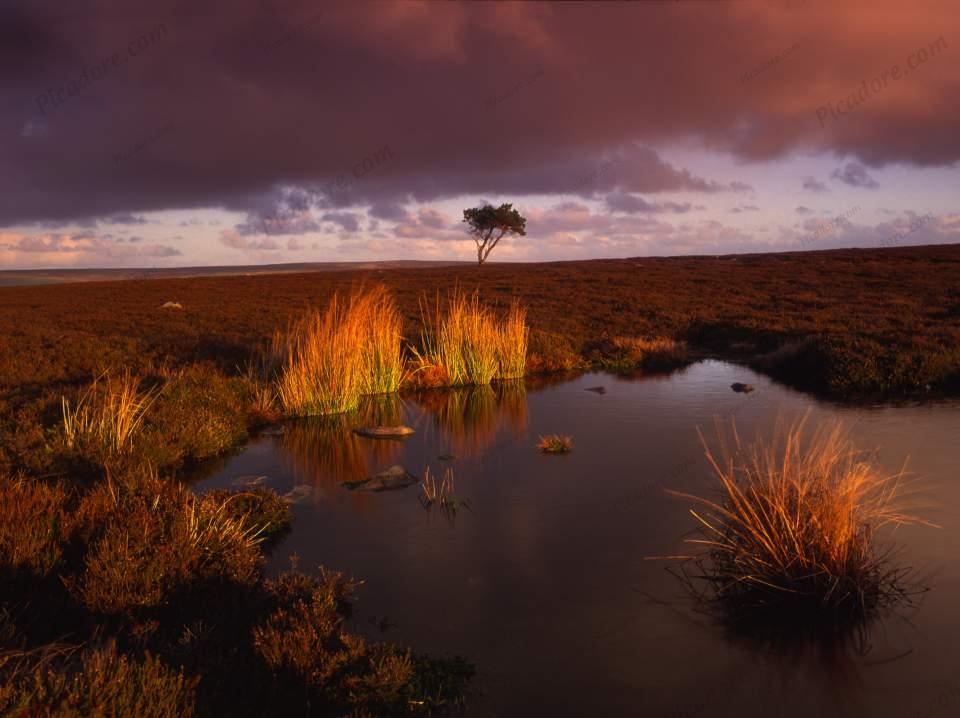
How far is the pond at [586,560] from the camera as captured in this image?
16.4 ft

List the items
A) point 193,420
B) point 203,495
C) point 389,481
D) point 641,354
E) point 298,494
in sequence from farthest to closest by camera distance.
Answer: point 641,354 → point 193,420 → point 389,481 → point 298,494 → point 203,495

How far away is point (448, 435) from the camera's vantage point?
41.8 feet

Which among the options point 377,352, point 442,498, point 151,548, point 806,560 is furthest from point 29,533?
point 377,352

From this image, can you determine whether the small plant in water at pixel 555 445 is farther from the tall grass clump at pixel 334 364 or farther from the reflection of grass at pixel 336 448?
the tall grass clump at pixel 334 364

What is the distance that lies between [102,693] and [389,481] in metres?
6.26

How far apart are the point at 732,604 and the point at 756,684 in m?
1.02

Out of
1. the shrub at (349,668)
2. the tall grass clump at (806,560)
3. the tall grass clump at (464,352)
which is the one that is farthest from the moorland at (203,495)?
the tall grass clump at (806,560)

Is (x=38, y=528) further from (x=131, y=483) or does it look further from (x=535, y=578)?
(x=535, y=578)

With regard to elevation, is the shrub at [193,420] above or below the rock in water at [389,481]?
above

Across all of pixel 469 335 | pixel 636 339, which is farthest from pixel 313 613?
pixel 636 339

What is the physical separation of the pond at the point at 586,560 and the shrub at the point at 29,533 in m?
2.01

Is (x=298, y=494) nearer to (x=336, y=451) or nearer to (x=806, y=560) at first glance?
(x=336, y=451)

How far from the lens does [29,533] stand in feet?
19.3

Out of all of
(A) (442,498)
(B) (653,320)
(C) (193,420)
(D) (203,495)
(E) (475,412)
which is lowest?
(E) (475,412)
